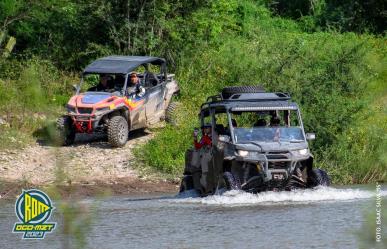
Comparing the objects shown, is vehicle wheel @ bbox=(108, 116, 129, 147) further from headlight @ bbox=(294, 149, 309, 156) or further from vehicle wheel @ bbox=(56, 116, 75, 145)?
headlight @ bbox=(294, 149, 309, 156)

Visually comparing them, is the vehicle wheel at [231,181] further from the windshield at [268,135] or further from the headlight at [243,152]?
the windshield at [268,135]

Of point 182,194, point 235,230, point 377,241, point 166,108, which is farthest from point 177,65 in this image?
point 377,241

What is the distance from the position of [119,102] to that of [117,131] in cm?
72

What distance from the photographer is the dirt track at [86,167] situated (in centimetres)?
1978

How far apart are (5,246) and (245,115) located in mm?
10512

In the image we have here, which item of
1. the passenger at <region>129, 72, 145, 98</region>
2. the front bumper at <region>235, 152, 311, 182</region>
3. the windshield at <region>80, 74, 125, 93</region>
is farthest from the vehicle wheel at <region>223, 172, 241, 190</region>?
the windshield at <region>80, 74, 125, 93</region>

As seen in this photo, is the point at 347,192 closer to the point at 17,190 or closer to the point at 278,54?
the point at 17,190

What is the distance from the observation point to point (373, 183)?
65.3 feet

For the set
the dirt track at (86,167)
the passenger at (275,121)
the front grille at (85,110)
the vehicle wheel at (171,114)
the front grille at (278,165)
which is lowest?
the dirt track at (86,167)

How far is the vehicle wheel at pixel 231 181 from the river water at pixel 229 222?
107mm

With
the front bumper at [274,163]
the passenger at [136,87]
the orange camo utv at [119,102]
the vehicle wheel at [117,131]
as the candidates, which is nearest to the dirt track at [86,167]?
the vehicle wheel at [117,131]

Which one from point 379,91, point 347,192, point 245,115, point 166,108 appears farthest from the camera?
point 379,91

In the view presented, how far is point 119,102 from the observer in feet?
72.0

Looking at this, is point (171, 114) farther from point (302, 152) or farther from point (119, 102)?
point (302, 152)
